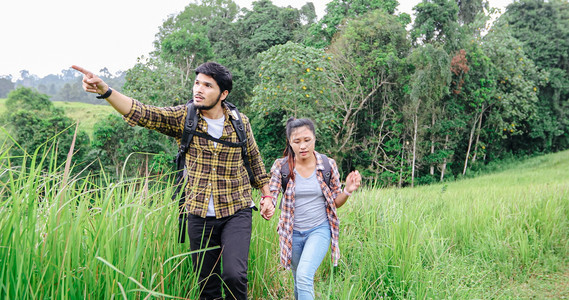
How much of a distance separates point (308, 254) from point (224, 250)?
54cm

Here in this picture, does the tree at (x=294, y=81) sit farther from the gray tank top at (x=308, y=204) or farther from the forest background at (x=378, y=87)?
the gray tank top at (x=308, y=204)

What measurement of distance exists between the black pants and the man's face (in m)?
0.69

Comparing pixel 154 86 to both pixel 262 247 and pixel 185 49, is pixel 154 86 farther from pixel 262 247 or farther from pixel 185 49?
pixel 262 247

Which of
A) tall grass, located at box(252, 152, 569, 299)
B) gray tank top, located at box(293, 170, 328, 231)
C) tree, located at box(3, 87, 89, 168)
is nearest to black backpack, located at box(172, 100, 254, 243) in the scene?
gray tank top, located at box(293, 170, 328, 231)

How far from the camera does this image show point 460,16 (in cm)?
2158

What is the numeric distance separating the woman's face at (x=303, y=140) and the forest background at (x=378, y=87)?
30.4ft

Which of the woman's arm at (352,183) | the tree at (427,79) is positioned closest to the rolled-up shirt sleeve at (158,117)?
the woman's arm at (352,183)

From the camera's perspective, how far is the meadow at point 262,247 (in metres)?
1.52

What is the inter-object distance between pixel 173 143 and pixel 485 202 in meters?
11.3

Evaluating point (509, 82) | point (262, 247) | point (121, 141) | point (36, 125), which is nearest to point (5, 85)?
point (36, 125)

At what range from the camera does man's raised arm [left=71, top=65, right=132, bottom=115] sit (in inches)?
78.6

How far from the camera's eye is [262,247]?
3.28 m

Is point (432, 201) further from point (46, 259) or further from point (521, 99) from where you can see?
point (521, 99)

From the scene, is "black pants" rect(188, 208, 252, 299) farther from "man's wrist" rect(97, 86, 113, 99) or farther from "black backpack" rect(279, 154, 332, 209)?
"man's wrist" rect(97, 86, 113, 99)
